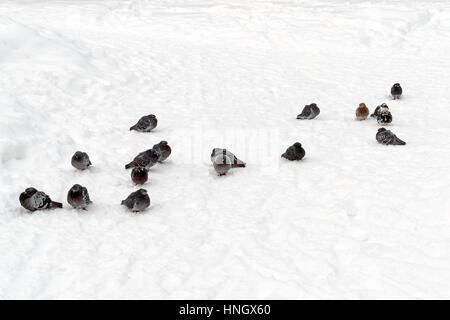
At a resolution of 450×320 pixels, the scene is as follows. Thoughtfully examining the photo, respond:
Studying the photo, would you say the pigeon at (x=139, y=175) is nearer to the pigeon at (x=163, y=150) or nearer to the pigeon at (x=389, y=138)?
the pigeon at (x=163, y=150)

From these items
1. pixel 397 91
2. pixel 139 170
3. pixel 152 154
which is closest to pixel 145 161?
pixel 152 154

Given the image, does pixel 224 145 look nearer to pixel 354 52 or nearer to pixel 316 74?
pixel 316 74

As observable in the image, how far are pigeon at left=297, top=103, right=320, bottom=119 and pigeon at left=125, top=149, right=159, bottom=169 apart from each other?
438cm

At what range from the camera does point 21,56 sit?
1362 cm

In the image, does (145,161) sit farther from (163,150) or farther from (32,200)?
(32,200)

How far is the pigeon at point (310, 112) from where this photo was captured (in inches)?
465

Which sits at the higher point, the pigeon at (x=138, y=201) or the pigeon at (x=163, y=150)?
the pigeon at (x=163, y=150)

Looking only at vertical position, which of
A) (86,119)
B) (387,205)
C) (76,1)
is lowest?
(387,205)

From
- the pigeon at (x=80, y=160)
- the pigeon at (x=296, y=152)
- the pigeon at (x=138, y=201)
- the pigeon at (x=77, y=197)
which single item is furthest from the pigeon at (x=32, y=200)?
the pigeon at (x=296, y=152)

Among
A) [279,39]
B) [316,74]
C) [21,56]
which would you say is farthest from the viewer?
[279,39]

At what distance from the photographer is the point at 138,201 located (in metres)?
7.30

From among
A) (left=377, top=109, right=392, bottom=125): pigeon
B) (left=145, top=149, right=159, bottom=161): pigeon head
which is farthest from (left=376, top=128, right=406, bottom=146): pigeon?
(left=145, top=149, right=159, bottom=161): pigeon head
